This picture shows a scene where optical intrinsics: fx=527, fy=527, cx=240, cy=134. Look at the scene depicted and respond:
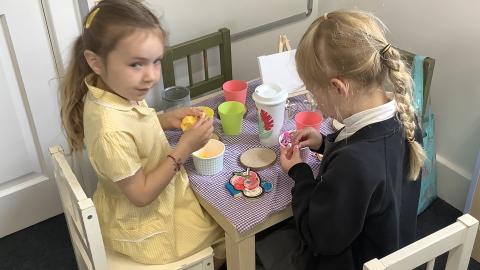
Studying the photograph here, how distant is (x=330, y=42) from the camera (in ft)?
Answer: 3.58

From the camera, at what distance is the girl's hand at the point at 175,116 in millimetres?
1464

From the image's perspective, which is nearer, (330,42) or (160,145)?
(330,42)

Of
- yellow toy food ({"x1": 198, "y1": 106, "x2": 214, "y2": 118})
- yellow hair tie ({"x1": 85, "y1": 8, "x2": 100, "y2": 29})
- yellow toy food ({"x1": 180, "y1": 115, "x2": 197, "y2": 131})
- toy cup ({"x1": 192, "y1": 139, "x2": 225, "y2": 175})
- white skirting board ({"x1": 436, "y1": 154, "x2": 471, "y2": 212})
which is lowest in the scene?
white skirting board ({"x1": 436, "y1": 154, "x2": 471, "y2": 212})

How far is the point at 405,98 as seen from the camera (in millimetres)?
1136

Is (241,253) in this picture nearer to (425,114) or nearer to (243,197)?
(243,197)

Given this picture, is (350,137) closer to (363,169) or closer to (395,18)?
(363,169)

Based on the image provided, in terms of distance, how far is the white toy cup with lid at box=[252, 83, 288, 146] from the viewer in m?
1.39

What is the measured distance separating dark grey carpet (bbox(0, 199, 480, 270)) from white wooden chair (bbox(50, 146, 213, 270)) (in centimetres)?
41

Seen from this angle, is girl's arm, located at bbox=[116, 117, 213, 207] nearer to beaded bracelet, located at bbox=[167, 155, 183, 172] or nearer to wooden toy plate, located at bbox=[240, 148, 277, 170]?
beaded bracelet, located at bbox=[167, 155, 183, 172]

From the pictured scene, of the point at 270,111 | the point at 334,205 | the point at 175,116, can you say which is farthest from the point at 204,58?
the point at 334,205

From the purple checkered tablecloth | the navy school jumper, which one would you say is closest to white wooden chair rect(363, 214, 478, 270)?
the navy school jumper

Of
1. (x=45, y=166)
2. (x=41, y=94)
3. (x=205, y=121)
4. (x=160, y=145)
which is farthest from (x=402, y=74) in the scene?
(x=45, y=166)

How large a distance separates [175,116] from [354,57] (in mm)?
592

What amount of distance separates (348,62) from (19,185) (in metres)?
1.39
